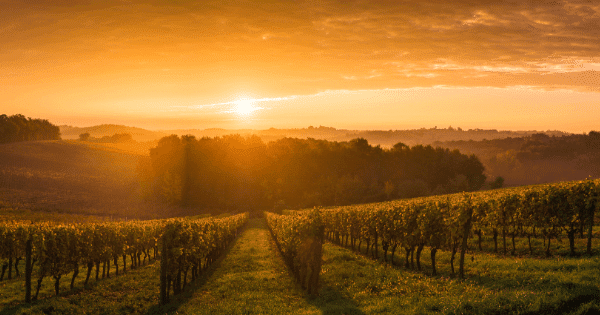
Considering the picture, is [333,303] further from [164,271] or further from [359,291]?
[164,271]

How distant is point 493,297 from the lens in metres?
9.67

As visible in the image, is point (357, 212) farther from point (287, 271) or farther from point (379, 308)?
point (379, 308)

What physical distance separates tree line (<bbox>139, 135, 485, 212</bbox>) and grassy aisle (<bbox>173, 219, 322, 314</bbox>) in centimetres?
5887

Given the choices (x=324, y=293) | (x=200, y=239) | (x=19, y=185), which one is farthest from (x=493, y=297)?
(x=19, y=185)

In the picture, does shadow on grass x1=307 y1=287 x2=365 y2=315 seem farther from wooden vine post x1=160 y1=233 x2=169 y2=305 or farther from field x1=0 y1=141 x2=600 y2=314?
wooden vine post x1=160 y1=233 x2=169 y2=305

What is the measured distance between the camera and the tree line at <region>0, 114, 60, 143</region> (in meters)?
125

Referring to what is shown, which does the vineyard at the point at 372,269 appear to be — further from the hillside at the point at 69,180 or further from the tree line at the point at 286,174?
the tree line at the point at 286,174

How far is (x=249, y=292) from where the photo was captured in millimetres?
15336

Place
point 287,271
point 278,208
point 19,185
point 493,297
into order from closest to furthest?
point 493,297 < point 287,271 < point 19,185 < point 278,208

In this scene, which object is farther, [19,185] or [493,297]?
[19,185]

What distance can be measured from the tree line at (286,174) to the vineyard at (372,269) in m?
60.4

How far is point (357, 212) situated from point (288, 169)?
62.4m

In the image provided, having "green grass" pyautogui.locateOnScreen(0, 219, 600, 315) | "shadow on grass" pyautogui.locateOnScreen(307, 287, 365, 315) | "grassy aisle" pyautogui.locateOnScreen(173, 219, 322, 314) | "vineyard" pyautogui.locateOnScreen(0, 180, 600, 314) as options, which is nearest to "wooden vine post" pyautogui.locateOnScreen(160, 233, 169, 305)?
"vineyard" pyautogui.locateOnScreen(0, 180, 600, 314)

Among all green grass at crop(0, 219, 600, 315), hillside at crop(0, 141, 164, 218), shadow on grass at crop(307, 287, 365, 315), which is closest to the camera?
green grass at crop(0, 219, 600, 315)
